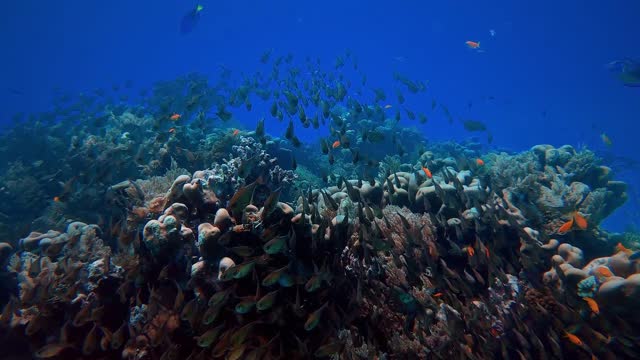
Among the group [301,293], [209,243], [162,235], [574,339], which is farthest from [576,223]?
[162,235]

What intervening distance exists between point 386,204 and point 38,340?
6.35 metres

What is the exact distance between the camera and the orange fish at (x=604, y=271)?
498 centimetres

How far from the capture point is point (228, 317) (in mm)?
3984

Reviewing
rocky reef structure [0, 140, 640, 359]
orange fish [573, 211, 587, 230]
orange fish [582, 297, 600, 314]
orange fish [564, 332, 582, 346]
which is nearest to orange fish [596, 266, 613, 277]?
rocky reef structure [0, 140, 640, 359]

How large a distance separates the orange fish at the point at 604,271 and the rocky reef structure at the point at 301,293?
0.03 metres

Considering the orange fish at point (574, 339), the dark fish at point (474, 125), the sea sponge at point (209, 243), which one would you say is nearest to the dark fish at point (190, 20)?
the dark fish at point (474, 125)

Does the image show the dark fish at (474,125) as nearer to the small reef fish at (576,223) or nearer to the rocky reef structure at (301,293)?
the small reef fish at (576,223)

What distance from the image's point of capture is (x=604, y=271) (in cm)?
504

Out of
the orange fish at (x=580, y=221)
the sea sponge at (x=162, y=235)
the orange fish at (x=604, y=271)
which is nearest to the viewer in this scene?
the sea sponge at (x=162, y=235)

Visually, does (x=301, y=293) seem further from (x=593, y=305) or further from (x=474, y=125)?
(x=474, y=125)

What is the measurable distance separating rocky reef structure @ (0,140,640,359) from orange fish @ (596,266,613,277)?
0.09 ft

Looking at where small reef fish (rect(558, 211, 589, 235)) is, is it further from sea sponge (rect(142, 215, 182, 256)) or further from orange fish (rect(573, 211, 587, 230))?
sea sponge (rect(142, 215, 182, 256))

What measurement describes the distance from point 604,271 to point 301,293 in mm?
4671

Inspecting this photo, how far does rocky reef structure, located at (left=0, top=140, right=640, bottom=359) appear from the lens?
12.7 ft
